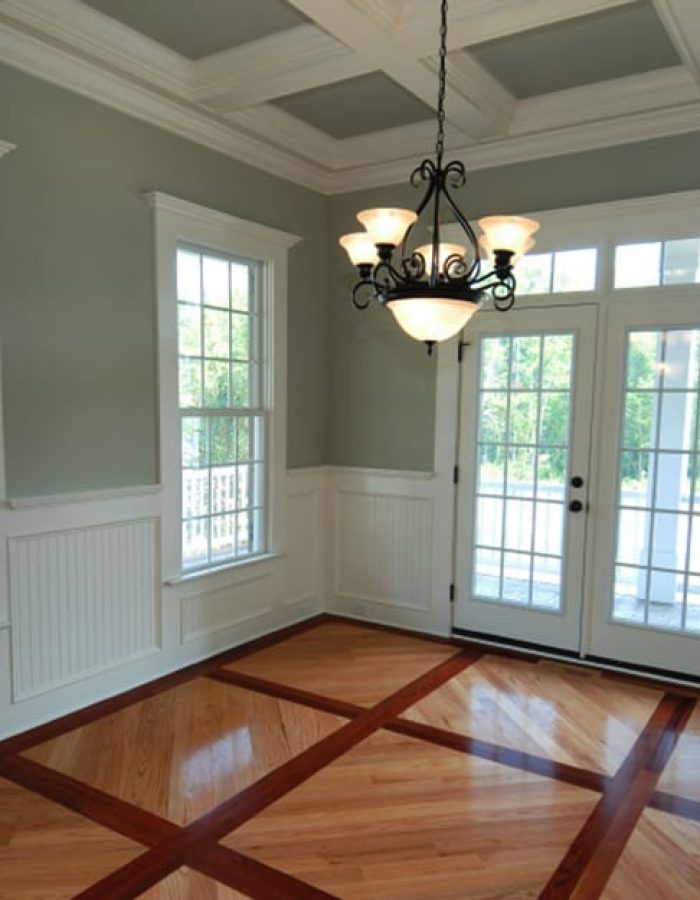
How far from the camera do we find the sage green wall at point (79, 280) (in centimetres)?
301

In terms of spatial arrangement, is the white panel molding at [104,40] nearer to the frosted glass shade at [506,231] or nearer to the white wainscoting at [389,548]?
the frosted glass shade at [506,231]

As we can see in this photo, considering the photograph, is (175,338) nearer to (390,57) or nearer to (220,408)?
(220,408)

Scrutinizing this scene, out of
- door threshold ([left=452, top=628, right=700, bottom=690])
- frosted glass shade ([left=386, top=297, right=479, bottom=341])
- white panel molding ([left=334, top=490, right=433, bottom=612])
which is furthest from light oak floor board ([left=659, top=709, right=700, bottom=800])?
frosted glass shade ([left=386, top=297, right=479, bottom=341])

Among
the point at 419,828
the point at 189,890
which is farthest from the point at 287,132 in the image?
the point at 189,890

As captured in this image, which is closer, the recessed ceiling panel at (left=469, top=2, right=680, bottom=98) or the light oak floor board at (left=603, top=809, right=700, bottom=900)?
the light oak floor board at (left=603, top=809, right=700, bottom=900)

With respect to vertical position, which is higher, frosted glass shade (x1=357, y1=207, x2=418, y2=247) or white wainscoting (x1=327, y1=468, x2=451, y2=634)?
frosted glass shade (x1=357, y1=207, x2=418, y2=247)

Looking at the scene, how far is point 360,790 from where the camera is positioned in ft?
8.96

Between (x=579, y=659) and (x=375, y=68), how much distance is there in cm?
338

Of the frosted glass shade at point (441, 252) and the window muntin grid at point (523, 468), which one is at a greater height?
the frosted glass shade at point (441, 252)

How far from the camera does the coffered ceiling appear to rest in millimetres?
2871

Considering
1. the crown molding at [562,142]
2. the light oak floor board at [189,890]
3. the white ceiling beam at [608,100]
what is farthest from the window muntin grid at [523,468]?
the light oak floor board at [189,890]

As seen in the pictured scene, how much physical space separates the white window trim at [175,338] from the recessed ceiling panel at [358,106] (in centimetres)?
70

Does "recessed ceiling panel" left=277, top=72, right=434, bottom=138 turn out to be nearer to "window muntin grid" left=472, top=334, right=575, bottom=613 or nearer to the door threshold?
"window muntin grid" left=472, top=334, right=575, bottom=613

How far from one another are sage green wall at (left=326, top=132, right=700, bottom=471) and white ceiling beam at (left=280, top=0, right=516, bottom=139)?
0.40 metres
